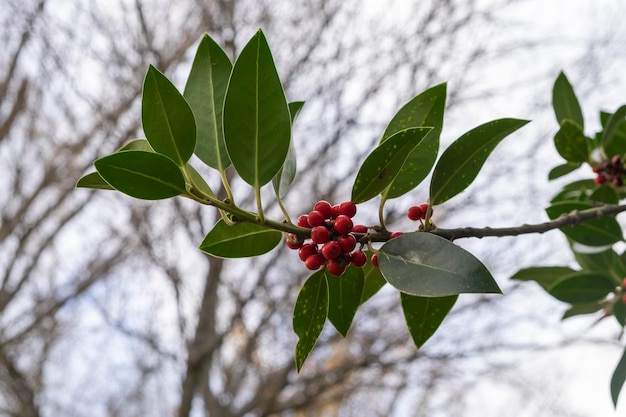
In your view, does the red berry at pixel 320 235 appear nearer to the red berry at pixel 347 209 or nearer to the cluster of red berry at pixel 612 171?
the red berry at pixel 347 209

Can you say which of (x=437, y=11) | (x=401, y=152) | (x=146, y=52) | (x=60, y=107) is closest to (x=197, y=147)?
(x=401, y=152)

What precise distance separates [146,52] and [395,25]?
166cm

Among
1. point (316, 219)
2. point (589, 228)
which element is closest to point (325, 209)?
point (316, 219)

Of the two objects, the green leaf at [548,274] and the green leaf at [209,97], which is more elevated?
the green leaf at [209,97]

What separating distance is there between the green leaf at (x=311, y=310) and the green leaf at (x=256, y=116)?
0.16m

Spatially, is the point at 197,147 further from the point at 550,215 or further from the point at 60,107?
the point at 60,107

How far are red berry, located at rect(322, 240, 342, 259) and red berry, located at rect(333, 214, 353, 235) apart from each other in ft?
0.06

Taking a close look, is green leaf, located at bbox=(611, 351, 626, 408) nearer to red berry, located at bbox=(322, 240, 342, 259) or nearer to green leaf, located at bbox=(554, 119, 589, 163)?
green leaf, located at bbox=(554, 119, 589, 163)

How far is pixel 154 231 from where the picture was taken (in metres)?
4.19

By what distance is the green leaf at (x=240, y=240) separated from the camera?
0.79m

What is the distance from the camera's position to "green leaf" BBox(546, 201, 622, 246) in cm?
109

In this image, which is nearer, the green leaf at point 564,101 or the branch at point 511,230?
the branch at point 511,230

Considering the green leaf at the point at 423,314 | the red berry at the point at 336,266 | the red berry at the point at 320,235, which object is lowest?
the green leaf at the point at 423,314

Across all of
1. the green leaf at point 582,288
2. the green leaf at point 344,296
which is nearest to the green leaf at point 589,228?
the green leaf at point 582,288
